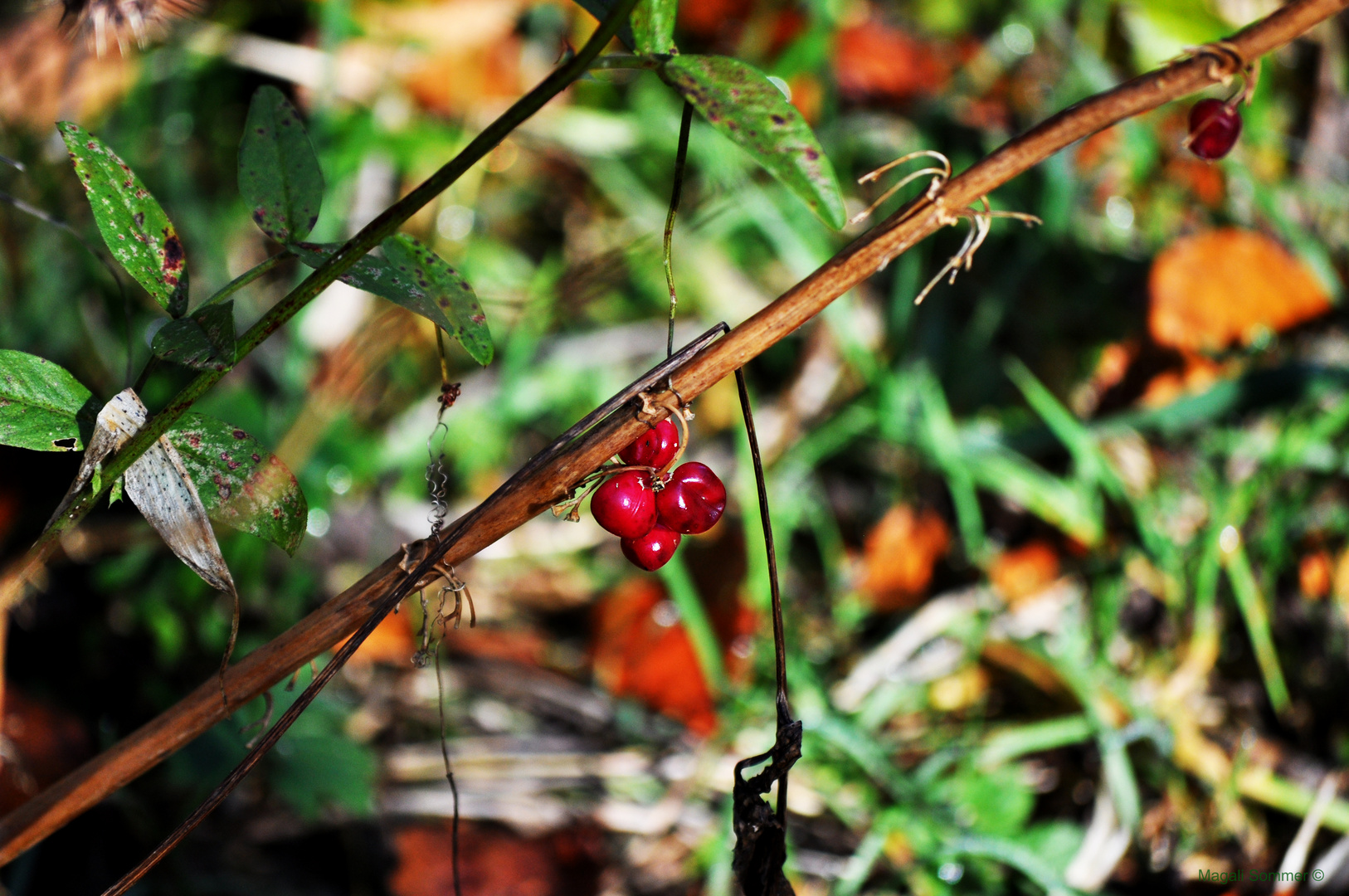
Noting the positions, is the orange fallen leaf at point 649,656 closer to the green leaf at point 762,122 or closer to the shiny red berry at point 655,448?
the shiny red berry at point 655,448

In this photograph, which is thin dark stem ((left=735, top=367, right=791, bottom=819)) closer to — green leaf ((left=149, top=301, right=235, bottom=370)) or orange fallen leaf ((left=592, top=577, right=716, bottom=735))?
green leaf ((left=149, top=301, right=235, bottom=370))

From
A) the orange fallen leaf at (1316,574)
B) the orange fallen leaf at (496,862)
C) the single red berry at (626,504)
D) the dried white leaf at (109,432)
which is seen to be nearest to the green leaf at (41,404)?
the dried white leaf at (109,432)

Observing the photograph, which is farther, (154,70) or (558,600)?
(154,70)

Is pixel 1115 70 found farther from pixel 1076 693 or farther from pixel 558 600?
pixel 558 600

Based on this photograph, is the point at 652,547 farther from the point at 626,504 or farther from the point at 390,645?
the point at 390,645

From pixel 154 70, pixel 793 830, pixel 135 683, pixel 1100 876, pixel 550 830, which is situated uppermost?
pixel 154 70

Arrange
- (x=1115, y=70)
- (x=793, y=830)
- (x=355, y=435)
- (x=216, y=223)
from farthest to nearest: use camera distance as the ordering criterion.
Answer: (x=1115, y=70), (x=216, y=223), (x=355, y=435), (x=793, y=830)

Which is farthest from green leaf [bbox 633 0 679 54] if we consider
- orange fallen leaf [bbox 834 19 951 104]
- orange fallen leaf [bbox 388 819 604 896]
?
orange fallen leaf [bbox 834 19 951 104]

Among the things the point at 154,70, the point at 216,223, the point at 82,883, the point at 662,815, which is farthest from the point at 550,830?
the point at 154,70

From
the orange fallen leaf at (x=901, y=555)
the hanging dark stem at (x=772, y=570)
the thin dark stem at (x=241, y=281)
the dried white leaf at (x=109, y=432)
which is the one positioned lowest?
the hanging dark stem at (x=772, y=570)
